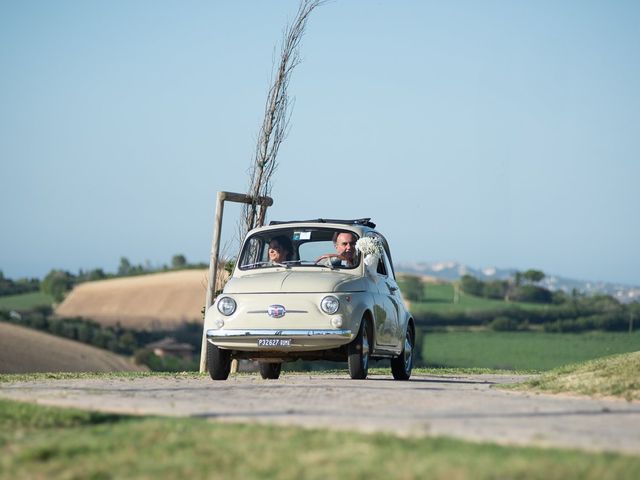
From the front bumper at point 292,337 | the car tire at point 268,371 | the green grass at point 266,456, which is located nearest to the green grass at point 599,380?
the front bumper at point 292,337

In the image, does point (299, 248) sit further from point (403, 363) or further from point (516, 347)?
point (516, 347)

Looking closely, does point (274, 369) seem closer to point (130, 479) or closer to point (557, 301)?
point (130, 479)

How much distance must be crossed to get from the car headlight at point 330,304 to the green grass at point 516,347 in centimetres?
7424

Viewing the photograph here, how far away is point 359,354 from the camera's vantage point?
1552cm

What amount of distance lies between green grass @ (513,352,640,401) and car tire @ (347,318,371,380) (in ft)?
6.82

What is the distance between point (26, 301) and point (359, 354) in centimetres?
11361

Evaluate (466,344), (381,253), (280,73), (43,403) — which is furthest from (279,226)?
(466,344)

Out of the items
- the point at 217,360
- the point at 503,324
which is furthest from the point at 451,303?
the point at 217,360

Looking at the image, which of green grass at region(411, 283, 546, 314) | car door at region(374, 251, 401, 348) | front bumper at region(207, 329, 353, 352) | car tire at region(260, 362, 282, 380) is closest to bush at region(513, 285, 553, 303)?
green grass at region(411, 283, 546, 314)

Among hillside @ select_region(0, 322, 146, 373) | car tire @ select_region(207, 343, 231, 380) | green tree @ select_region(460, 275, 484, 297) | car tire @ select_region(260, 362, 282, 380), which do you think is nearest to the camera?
car tire @ select_region(207, 343, 231, 380)

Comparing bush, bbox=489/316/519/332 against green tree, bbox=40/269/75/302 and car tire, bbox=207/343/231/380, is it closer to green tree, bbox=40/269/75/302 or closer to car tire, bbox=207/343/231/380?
green tree, bbox=40/269/75/302

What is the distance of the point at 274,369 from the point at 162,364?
73.0m

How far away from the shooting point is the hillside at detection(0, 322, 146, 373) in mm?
59688

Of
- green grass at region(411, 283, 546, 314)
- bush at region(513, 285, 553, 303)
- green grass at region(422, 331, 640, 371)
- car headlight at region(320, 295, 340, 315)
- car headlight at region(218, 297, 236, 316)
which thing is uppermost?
car headlight at region(320, 295, 340, 315)
